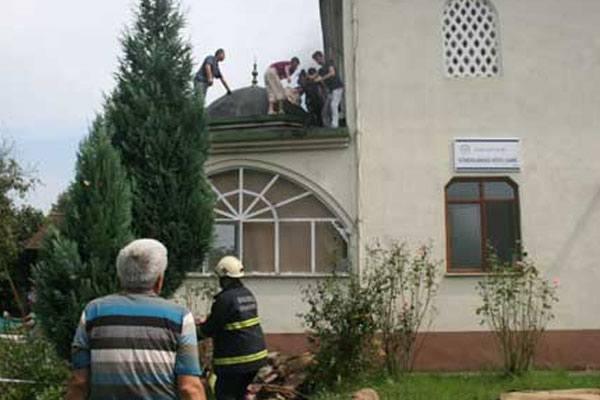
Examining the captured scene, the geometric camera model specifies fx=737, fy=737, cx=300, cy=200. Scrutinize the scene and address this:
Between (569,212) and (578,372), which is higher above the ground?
(569,212)

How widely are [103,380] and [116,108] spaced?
532cm

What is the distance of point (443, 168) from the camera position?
12867 mm

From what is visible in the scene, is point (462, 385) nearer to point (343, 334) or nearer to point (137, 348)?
point (343, 334)

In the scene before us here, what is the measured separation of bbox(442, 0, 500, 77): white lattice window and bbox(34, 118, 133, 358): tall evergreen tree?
24.5 feet

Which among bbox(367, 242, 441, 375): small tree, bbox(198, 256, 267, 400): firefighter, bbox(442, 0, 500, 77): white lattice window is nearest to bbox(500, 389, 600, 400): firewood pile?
bbox(367, 242, 441, 375): small tree

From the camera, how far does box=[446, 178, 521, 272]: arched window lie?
1283 cm

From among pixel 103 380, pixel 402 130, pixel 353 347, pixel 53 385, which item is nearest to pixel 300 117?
pixel 402 130

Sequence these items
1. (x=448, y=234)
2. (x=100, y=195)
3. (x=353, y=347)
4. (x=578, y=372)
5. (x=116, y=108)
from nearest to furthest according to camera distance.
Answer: (x=100, y=195), (x=116, y=108), (x=353, y=347), (x=578, y=372), (x=448, y=234)

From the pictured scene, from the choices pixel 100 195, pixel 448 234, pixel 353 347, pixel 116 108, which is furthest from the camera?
pixel 448 234

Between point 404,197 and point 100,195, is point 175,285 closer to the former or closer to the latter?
point 100,195

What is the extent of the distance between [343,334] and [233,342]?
12.5 ft

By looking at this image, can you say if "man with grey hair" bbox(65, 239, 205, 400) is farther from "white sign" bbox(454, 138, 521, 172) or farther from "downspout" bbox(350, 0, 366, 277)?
"white sign" bbox(454, 138, 521, 172)

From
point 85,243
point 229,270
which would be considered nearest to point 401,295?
point 229,270

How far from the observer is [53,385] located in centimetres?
863
